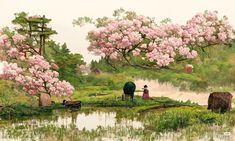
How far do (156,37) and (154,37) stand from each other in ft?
0.32

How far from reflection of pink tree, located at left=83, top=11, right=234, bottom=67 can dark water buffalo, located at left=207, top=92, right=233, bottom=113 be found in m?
4.50

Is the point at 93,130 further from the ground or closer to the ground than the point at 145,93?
closer to the ground

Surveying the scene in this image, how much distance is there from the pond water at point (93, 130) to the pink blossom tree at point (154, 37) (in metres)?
5.64

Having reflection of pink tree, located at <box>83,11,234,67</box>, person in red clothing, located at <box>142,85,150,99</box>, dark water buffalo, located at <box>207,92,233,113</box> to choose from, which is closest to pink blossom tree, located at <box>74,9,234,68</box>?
reflection of pink tree, located at <box>83,11,234,67</box>

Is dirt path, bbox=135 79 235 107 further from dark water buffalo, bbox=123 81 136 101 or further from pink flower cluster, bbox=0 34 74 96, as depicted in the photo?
pink flower cluster, bbox=0 34 74 96

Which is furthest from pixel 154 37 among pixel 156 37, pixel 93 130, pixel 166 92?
pixel 93 130

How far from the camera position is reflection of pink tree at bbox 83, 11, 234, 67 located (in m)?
30.5

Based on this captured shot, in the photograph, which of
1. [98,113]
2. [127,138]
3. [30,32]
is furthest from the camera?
[30,32]

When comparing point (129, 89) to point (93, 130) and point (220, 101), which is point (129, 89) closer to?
point (220, 101)

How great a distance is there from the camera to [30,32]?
2992 centimetres

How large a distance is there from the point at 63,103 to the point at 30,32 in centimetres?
395

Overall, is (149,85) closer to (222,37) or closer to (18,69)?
(222,37)

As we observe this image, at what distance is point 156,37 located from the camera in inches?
1212

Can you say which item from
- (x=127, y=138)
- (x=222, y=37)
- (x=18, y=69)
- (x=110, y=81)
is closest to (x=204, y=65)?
(x=222, y=37)
